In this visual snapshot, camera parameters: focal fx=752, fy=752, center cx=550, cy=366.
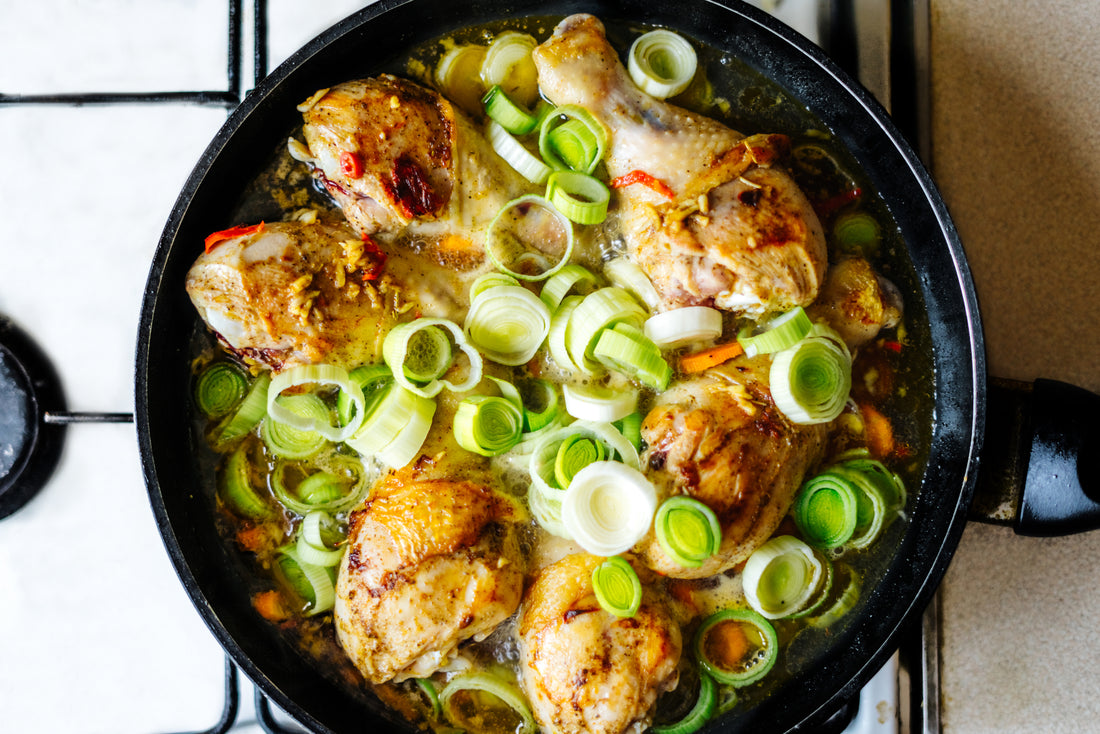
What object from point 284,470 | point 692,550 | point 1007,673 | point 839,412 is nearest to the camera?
point 692,550

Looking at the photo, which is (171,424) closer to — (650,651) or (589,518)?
(589,518)

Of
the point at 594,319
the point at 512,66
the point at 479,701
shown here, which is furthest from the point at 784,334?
the point at 479,701

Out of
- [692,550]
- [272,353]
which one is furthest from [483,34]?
[692,550]

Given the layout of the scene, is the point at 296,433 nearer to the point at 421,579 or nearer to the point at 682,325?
the point at 421,579

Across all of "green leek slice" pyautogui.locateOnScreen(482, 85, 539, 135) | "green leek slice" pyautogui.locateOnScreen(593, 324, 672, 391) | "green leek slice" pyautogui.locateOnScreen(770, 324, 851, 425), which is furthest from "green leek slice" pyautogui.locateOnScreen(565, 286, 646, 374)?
"green leek slice" pyautogui.locateOnScreen(482, 85, 539, 135)

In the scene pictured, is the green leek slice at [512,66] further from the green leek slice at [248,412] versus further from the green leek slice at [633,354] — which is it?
the green leek slice at [248,412]

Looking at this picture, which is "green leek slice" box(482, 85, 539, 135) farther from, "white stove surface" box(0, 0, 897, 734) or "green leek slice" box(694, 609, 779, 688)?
"green leek slice" box(694, 609, 779, 688)
